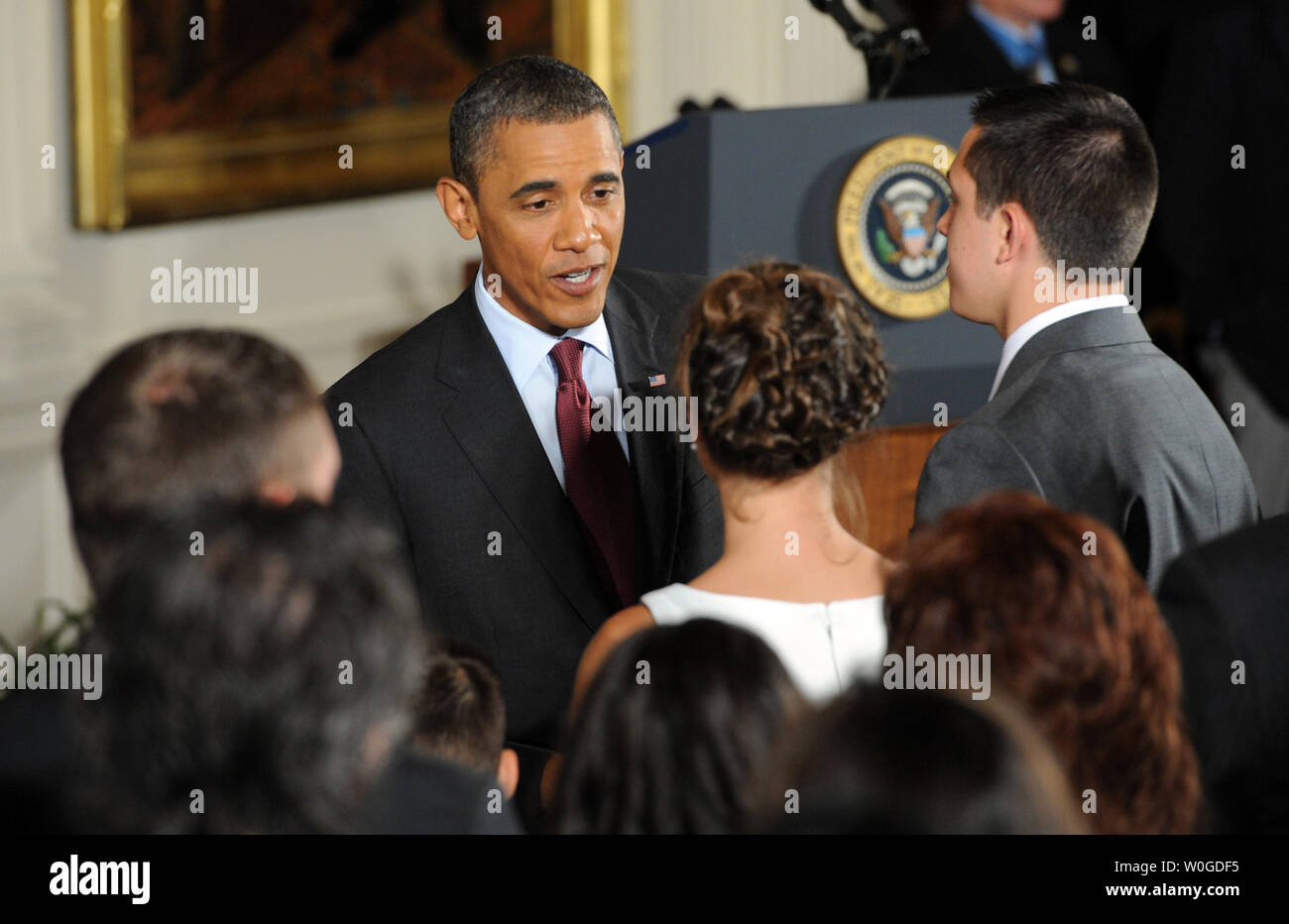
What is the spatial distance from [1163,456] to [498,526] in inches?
35.9

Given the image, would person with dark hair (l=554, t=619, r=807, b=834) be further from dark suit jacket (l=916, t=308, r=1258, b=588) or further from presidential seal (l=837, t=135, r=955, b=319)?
presidential seal (l=837, t=135, r=955, b=319)

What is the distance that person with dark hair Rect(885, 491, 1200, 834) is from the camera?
1.41m

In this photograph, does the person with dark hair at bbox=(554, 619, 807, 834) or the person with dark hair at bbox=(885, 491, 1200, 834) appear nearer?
the person with dark hair at bbox=(554, 619, 807, 834)

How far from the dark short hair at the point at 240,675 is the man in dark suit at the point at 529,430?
3.78 ft

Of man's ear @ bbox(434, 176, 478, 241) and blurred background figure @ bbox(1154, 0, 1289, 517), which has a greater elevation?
blurred background figure @ bbox(1154, 0, 1289, 517)

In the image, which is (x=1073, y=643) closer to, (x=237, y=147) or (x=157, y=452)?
(x=157, y=452)

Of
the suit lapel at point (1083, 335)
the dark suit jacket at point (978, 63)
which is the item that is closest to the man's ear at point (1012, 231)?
the suit lapel at point (1083, 335)

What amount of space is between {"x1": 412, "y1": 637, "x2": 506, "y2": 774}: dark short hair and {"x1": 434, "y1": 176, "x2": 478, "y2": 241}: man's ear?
0.89m

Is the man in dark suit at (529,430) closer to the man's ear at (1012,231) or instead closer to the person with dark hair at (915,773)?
the man's ear at (1012,231)

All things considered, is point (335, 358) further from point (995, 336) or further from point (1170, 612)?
point (1170, 612)

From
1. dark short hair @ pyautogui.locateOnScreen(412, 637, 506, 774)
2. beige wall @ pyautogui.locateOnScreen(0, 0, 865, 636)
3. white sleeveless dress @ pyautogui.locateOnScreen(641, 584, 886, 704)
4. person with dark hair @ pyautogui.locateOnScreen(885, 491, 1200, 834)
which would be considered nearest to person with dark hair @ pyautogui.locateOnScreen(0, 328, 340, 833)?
dark short hair @ pyautogui.locateOnScreen(412, 637, 506, 774)

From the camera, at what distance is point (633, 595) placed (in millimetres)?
2424

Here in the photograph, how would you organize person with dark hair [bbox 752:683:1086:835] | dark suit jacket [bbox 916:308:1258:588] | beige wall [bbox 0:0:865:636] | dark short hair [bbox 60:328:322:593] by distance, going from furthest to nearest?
beige wall [bbox 0:0:865:636]
dark suit jacket [bbox 916:308:1258:588]
dark short hair [bbox 60:328:322:593]
person with dark hair [bbox 752:683:1086:835]

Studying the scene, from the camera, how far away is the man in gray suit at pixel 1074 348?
2084 millimetres
